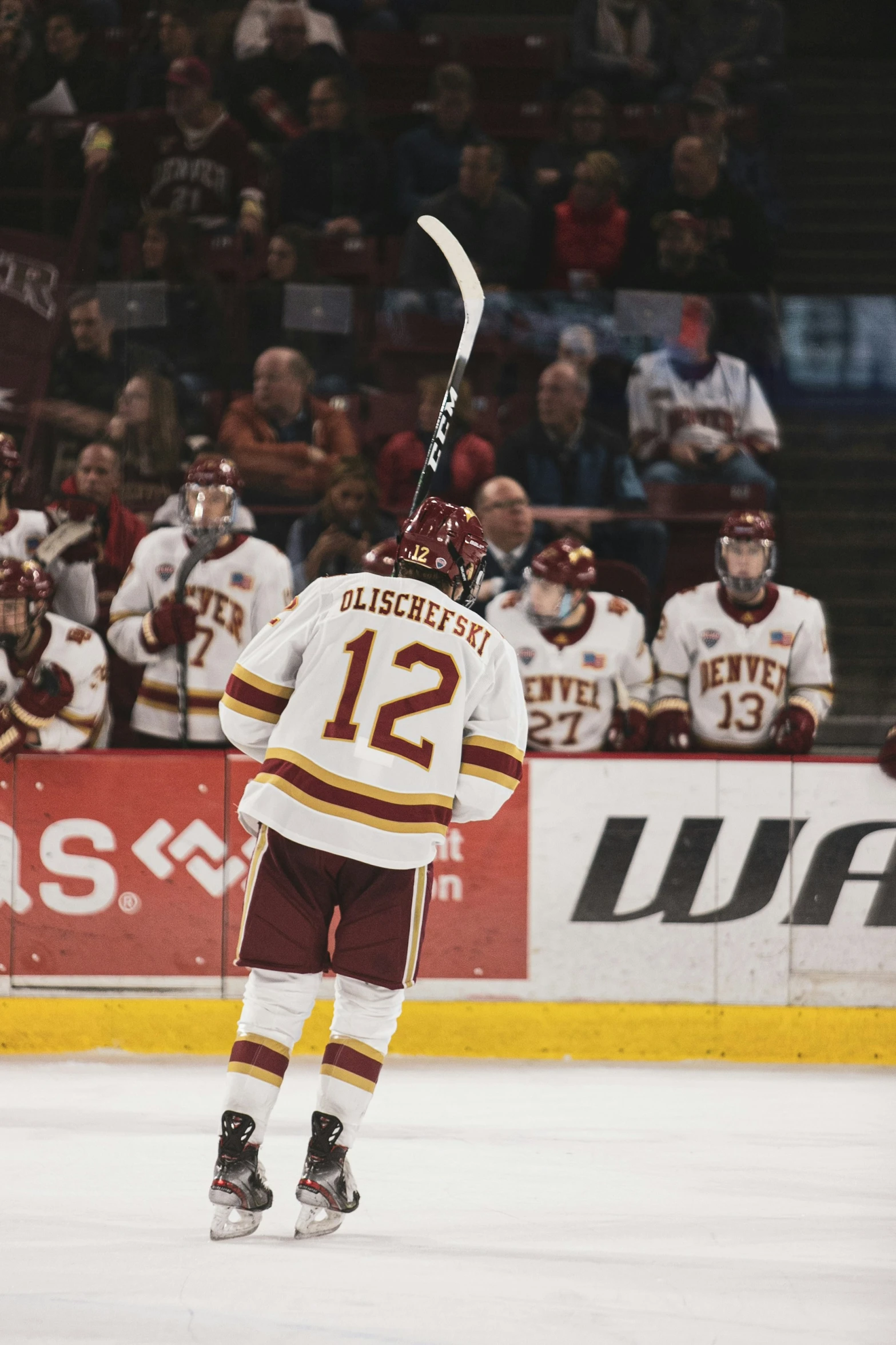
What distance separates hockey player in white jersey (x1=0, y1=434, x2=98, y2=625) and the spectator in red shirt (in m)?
2.86

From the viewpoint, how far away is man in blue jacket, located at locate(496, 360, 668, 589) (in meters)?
6.67

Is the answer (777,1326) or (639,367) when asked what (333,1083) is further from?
(639,367)

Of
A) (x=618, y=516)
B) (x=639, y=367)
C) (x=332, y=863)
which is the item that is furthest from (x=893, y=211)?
(x=332, y=863)

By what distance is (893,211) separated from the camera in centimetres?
876

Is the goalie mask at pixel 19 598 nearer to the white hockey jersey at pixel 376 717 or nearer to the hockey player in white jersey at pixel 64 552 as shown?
the hockey player in white jersey at pixel 64 552

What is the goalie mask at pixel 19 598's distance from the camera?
511 cm

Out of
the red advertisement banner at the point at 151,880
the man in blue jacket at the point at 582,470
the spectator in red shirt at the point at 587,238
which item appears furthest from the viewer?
the spectator in red shirt at the point at 587,238

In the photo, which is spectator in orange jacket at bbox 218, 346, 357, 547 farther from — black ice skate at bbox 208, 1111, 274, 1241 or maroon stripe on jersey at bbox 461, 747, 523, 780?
black ice skate at bbox 208, 1111, 274, 1241

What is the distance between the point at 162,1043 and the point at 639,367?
136 inches

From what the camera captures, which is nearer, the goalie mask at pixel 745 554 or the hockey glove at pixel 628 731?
the hockey glove at pixel 628 731

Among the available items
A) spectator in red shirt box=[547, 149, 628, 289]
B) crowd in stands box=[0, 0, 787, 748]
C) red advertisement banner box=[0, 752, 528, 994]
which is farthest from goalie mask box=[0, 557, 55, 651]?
spectator in red shirt box=[547, 149, 628, 289]

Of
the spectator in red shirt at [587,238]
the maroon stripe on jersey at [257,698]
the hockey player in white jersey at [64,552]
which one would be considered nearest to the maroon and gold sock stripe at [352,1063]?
the maroon stripe on jersey at [257,698]

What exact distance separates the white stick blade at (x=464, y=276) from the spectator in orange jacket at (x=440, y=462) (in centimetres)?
271

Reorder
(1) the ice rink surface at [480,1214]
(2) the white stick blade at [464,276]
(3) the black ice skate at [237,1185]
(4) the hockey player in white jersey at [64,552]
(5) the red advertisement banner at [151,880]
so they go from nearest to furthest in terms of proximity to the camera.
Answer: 1. (1) the ice rink surface at [480,1214]
2. (3) the black ice skate at [237,1185]
3. (2) the white stick blade at [464,276]
4. (5) the red advertisement banner at [151,880]
5. (4) the hockey player in white jersey at [64,552]
